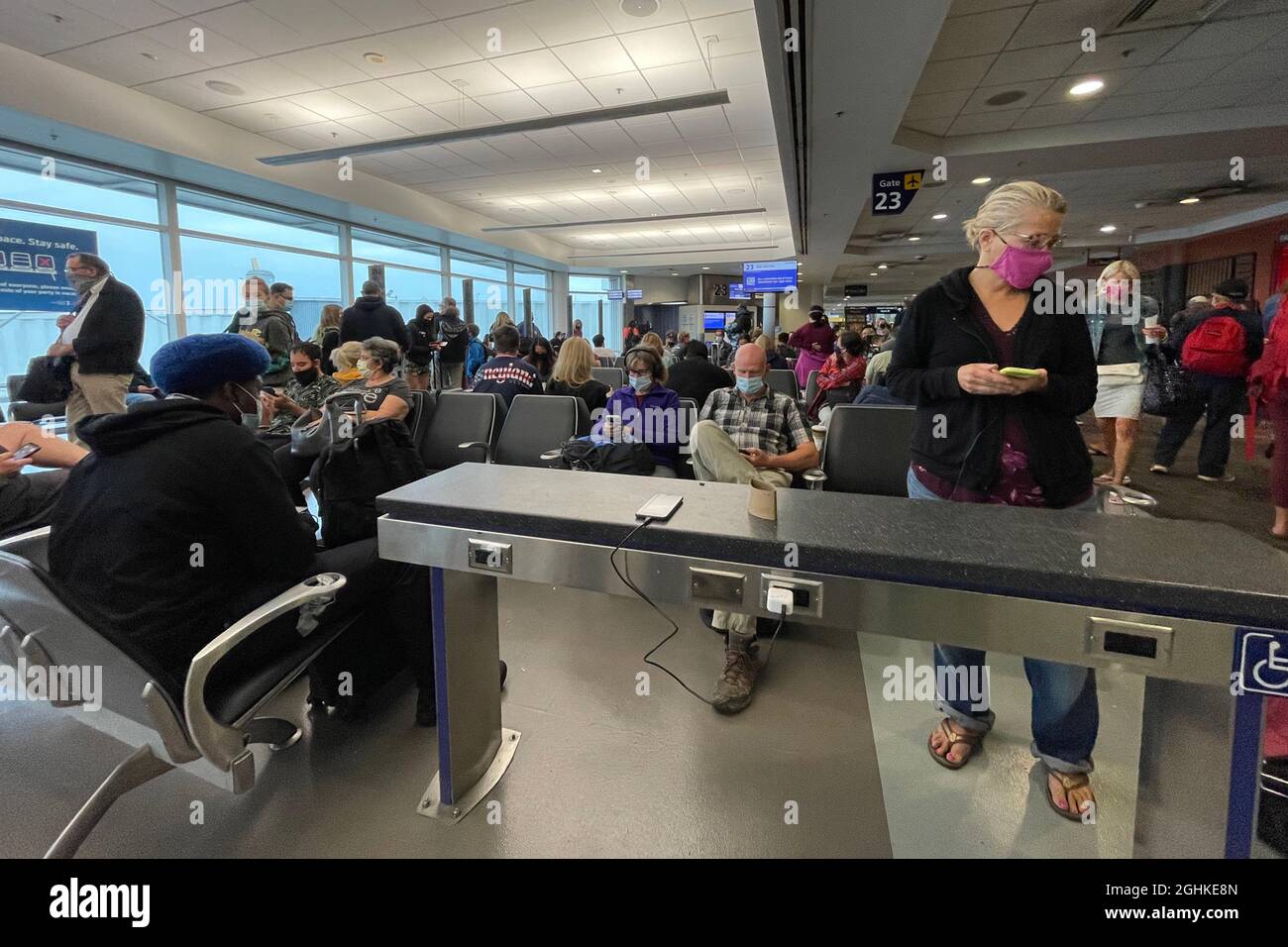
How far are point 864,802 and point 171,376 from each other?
210cm

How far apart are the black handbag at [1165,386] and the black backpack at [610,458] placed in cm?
491

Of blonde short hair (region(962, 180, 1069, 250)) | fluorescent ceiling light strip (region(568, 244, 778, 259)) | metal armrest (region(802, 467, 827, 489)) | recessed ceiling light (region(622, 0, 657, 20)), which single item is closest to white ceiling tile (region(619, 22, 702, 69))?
recessed ceiling light (region(622, 0, 657, 20))

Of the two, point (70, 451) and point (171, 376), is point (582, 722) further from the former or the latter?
point (70, 451)

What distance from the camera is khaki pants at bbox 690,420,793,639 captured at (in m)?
2.25

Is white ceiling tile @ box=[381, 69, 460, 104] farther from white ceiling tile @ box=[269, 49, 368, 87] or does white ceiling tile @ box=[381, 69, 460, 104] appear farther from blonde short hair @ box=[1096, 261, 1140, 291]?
blonde short hair @ box=[1096, 261, 1140, 291]

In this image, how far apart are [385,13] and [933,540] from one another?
528 centimetres

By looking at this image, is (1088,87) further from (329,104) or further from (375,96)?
(329,104)

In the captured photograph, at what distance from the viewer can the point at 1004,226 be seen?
5.10 ft

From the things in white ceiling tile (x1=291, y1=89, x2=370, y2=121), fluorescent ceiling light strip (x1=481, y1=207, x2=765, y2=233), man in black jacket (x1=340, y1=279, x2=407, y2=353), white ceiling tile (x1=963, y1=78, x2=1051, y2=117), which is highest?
fluorescent ceiling light strip (x1=481, y1=207, x2=765, y2=233)

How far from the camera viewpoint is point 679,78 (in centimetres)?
555

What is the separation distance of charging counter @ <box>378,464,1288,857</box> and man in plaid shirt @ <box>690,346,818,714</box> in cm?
78

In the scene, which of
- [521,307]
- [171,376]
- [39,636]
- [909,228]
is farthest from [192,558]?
[521,307]

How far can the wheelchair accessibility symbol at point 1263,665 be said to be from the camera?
0.89 metres

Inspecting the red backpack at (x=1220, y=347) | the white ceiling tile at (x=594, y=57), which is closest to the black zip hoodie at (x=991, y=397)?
the white ceiling tile at (x=594, y=57)
